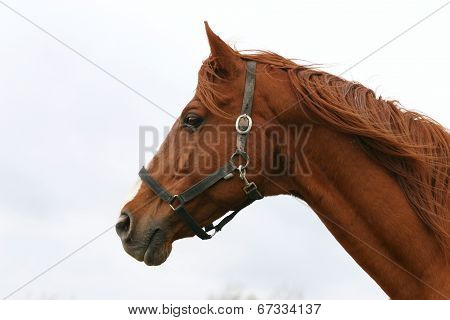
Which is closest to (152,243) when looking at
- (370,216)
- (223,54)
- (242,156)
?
(242,156)

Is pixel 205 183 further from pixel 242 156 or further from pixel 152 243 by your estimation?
pixel 152 243

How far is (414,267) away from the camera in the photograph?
511 cm

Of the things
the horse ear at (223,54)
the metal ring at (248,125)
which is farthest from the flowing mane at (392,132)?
the horse ear at (223,54)

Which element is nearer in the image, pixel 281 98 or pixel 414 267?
pixel 414 267

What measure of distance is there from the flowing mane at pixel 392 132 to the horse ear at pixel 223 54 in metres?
0.36

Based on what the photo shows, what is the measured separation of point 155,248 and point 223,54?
2.24 meters

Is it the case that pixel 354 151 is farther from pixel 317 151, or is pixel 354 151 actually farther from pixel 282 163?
pixel 282 163

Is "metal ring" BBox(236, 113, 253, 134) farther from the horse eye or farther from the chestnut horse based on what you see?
the horse eye

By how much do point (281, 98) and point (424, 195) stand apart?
68.2 inches

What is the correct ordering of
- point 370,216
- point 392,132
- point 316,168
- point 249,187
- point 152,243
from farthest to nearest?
point 152,243
point 249,187
point 316,168
point 392,132
point 370,216

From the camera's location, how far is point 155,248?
586 centimetres

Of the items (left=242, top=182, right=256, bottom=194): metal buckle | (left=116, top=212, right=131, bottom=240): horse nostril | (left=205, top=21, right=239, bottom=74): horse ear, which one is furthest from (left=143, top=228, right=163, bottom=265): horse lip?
(left=205, top=21, right=239, bottom=74): horse ear

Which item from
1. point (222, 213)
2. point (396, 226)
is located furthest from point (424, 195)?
point (222, 213)

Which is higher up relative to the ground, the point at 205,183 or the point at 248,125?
the point at 248,125
